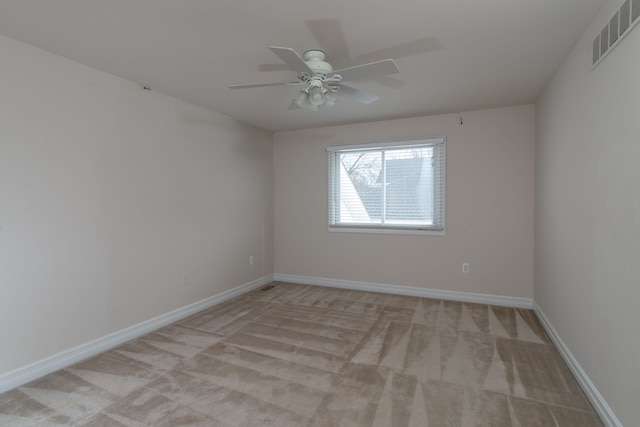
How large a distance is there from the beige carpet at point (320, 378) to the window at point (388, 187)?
1432mm

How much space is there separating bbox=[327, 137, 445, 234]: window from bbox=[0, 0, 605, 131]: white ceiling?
1.21 m

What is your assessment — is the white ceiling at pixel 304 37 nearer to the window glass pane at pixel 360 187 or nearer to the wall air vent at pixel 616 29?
the wall air vent at pixel 616 29

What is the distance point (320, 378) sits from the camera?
2.32 m

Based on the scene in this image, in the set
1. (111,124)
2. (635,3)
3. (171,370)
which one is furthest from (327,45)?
(171,370)

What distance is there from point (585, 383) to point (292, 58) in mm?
2873

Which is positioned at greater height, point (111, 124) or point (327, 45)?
point (327, 45)

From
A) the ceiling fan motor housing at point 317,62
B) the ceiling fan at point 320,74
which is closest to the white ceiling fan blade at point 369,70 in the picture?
the ceiling fan at point 320,74

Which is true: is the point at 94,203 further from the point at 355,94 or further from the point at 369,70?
the point at 369,70

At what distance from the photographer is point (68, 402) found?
2.07 meters

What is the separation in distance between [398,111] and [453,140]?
2.77ft

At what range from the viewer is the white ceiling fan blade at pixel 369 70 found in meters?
1.96

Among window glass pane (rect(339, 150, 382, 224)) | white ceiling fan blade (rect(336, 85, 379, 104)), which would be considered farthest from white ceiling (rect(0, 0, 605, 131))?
window glass pane (rect(339, 150, 382, 224))

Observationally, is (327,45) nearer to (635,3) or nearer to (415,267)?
(635,3)

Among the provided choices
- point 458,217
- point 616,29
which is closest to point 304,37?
point 616,29
